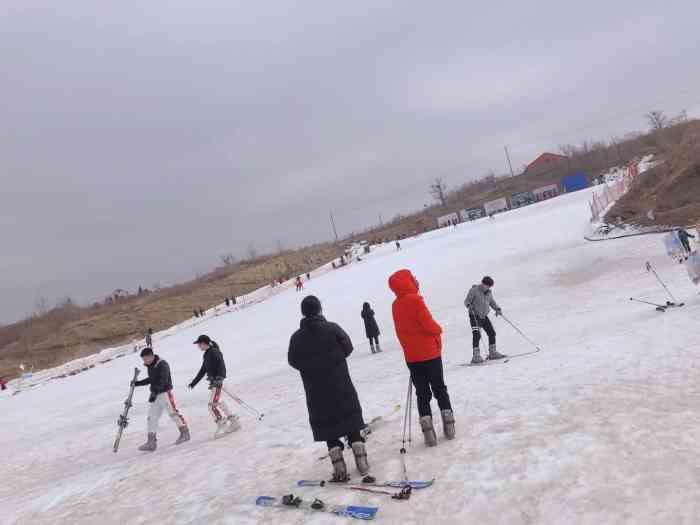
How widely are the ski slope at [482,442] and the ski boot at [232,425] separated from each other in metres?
0.38

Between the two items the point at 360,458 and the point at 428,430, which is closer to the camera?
the point at 360,458

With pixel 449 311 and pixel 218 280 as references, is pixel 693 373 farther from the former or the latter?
pixel 218 280

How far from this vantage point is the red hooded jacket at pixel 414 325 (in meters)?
5.64

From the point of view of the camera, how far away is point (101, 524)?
600 centimetres

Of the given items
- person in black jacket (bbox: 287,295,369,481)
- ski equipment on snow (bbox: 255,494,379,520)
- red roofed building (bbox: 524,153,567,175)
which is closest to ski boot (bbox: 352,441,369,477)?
person in black jacket (bbox: 287,295,369,481)

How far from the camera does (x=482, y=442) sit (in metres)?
5.56

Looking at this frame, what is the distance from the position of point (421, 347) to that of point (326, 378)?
1168 mm

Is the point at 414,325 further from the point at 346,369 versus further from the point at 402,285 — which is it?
the point at 346,369

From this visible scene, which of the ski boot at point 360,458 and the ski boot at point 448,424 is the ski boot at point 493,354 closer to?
the ski boot at point 448,424

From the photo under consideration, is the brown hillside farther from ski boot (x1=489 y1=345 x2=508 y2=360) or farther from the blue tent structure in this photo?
the blue tent structure

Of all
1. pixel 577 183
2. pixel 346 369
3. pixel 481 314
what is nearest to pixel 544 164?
pixel 577 183

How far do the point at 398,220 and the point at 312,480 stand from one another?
141 meters

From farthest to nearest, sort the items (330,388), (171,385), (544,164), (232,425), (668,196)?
1. (544,164)
2. (668,196)
3. (232,425)
4. (171,385)
5. (330,388)

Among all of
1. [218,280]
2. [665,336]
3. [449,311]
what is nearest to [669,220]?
[449,311]
